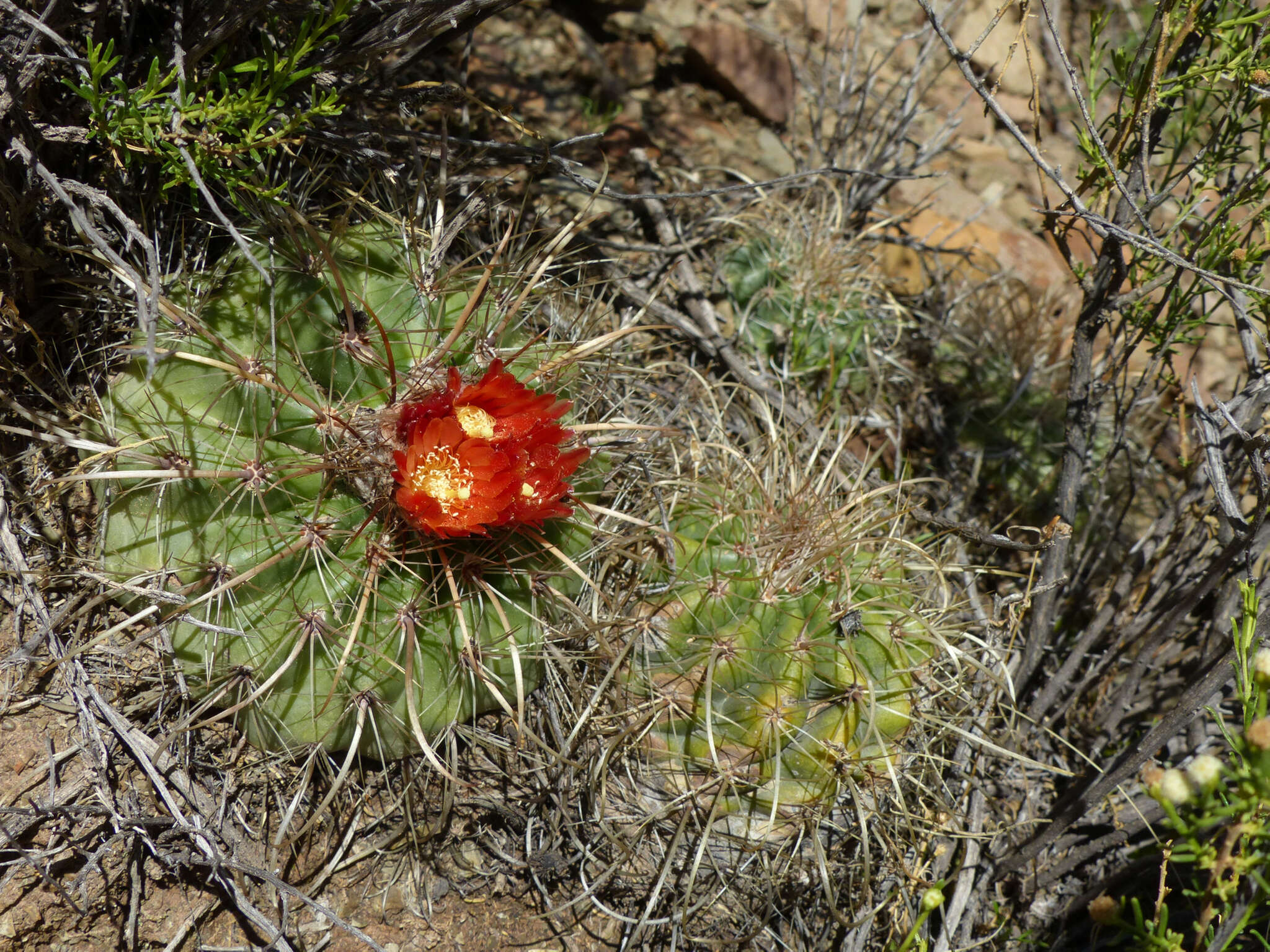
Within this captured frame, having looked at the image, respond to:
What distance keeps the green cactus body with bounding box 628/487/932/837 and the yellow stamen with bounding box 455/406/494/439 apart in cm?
55

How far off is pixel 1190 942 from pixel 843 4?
11.7 ft

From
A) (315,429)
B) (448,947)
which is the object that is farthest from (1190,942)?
(315,429)

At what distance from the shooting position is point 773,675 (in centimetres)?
194

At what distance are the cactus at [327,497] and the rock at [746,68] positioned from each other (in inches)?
85.0

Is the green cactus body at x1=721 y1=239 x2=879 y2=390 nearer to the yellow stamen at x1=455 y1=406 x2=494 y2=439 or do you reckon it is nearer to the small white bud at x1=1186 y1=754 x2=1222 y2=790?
the yellow stamen at x1=455 y1=406 x2=494 y2=439

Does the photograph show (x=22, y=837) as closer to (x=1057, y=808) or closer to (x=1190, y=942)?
(x=1057, y=808)

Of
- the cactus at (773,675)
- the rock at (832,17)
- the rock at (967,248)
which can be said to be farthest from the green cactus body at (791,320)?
the rock at (832,17)

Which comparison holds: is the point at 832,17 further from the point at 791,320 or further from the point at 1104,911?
the point at 1104,911

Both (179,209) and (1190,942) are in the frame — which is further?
(1190,942)

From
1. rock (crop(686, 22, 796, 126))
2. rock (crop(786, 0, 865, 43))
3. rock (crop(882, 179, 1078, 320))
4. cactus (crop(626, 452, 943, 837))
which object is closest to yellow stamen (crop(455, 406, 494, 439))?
cactus (crop(626, 452, 943, 837))

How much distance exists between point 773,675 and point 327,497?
3.15 feet

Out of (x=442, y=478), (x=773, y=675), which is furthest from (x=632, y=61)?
(x=773, y=675)

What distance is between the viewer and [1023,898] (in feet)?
7.73

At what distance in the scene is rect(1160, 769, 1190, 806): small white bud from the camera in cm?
130
